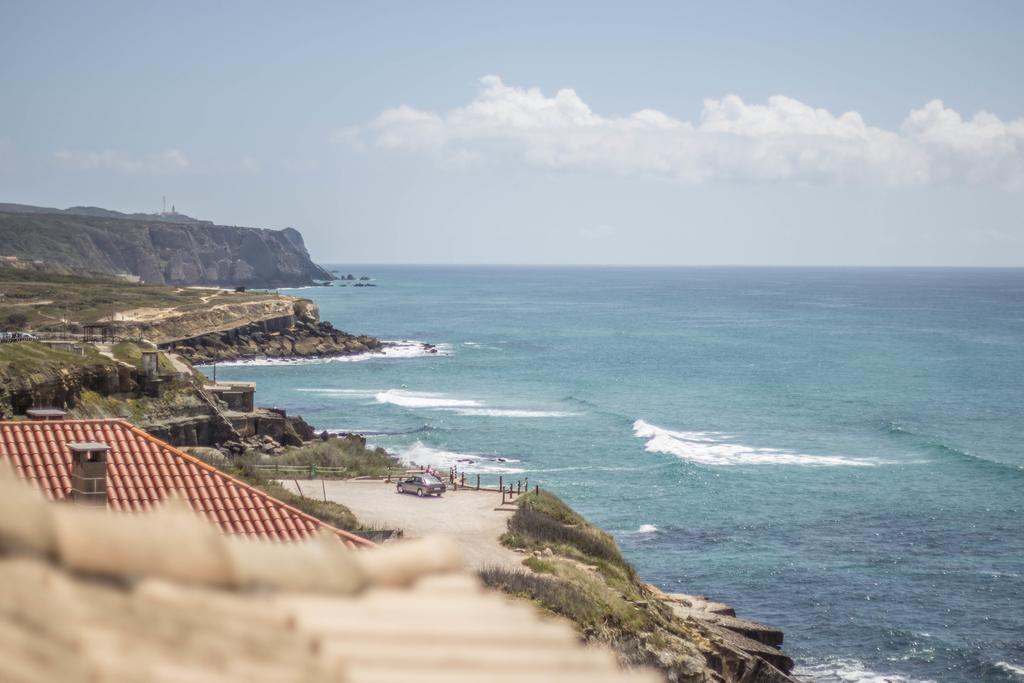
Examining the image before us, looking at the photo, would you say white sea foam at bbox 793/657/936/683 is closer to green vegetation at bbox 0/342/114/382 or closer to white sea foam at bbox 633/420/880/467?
white sea foam at bbox 633/420/880/467

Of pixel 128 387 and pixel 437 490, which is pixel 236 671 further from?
pixel 128 387

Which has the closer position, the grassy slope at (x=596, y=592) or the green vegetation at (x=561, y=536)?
the grassy slope at (x=596, y=592)

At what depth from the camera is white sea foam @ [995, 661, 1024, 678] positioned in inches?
1013

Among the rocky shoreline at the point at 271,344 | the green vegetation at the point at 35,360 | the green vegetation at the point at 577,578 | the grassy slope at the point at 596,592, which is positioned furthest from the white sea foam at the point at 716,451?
the rocky shoreline at the point at 271,344

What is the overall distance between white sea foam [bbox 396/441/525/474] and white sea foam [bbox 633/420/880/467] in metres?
8.56

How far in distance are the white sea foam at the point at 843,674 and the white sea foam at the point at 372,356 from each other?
2741 inches

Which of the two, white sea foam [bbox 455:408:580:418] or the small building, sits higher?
the small building

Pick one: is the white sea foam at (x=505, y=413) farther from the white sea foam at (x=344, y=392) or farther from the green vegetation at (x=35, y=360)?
the green vegetation at (x=35, y=360)

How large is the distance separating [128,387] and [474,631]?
41.4m

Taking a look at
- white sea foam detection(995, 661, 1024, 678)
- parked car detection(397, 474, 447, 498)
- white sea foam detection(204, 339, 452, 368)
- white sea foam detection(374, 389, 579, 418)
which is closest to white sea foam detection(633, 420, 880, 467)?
white sea foam detection(374, 389, 579, 418)

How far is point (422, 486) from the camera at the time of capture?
32031 millimetres

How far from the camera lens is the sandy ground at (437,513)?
2441 cm

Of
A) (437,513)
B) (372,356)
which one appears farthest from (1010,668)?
(372,356)

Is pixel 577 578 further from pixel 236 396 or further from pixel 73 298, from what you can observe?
pixel 73 298
